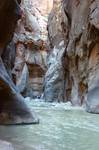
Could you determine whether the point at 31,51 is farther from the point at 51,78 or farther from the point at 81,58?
the point at 81,58

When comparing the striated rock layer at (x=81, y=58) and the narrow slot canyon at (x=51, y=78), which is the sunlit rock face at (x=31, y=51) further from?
the striated rock layer at (x=81, y=58)

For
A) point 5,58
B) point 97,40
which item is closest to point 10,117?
point 5,58

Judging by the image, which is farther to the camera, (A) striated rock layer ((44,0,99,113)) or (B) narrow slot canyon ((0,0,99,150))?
(A) striated rock layer ((44,0,99,113))

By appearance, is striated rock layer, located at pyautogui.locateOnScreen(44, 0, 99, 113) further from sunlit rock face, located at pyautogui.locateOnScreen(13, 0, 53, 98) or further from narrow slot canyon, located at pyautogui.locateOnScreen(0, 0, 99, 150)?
sunlit rock face, located at pyautogui.locateOnScreen(13, 0, 53, 98)

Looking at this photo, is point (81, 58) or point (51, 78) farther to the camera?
point (51, 78)

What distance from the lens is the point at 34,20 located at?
3591 centimetres

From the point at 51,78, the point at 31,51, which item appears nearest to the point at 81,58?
the point at 51,78

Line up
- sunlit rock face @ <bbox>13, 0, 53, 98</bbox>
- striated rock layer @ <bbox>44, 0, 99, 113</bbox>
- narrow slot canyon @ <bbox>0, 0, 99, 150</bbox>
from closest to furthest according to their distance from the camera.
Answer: narrow slot canyon @ <bbox>0, 0, 99, 150</bbox>
striated rock layer @ <bbox>44, 0, 99, 113</bbox>
sunlit rock face @ <bbox>13, 0, 53, 98</bbox>

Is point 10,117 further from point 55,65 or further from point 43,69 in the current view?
point 43,69

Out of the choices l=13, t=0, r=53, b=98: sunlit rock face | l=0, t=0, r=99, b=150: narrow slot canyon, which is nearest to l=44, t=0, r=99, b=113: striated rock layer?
l=0, t=0, r=99, b=150: narrow slot canyon

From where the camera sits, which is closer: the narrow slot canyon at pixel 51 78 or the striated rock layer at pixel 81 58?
the narrow slot canyon at pixel 51 78

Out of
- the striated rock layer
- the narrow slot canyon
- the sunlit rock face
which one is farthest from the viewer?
the sunlit rock face

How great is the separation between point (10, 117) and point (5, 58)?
4.79m

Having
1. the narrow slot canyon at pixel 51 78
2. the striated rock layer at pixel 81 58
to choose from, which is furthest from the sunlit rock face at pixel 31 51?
the striated rock layer at pixel 81 58
